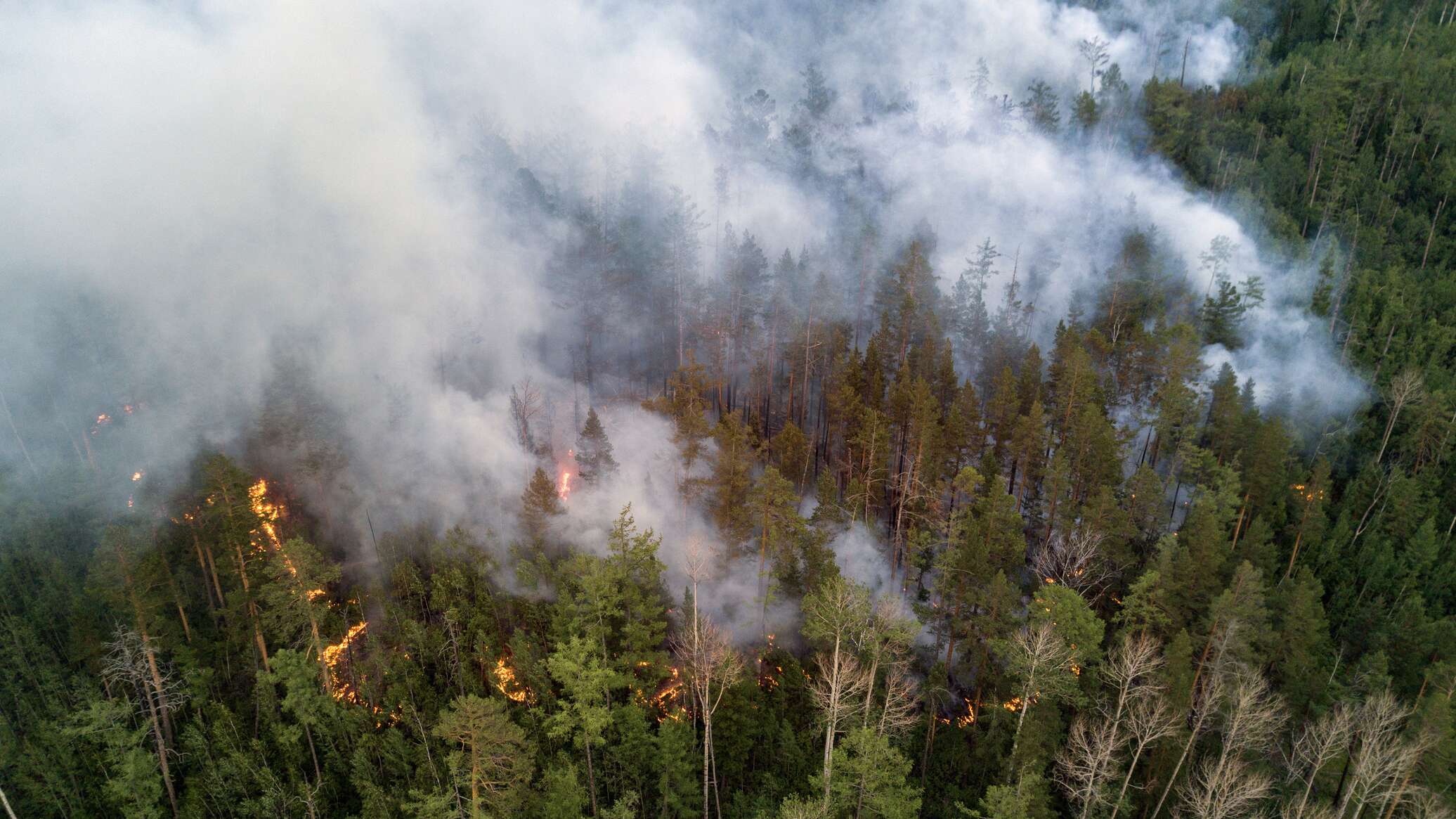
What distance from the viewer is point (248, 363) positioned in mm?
64000

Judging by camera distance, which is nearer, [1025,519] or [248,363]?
[1025,519]

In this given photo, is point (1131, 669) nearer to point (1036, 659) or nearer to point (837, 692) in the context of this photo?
point (1036, 659)

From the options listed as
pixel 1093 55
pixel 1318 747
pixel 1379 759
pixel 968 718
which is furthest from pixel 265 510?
pixel 1093 55

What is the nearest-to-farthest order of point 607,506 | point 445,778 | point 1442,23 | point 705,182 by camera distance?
point 445,778 → point 607,506 → point 705,182 → point 1442,23

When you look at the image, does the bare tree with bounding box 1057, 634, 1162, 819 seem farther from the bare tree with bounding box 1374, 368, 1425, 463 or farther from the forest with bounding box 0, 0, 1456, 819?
the bare tree with bounding box 1374, 368, 1425, 463

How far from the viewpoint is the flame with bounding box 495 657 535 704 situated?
40.8 metres

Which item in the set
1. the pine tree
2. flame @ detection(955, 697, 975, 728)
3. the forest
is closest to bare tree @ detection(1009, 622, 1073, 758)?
the forest

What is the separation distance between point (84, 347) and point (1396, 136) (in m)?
126

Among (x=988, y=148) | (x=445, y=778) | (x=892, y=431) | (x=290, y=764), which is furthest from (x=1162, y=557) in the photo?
(x=988, y=148)

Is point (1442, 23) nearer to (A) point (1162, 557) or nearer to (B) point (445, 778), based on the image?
(A) point (1162, 557)

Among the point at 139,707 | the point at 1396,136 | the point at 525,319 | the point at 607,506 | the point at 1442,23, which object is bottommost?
the point at 139,707

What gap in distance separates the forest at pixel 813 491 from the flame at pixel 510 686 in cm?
110

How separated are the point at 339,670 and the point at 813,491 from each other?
32649mm

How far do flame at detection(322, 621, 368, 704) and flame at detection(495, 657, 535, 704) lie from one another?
29.5 ft
